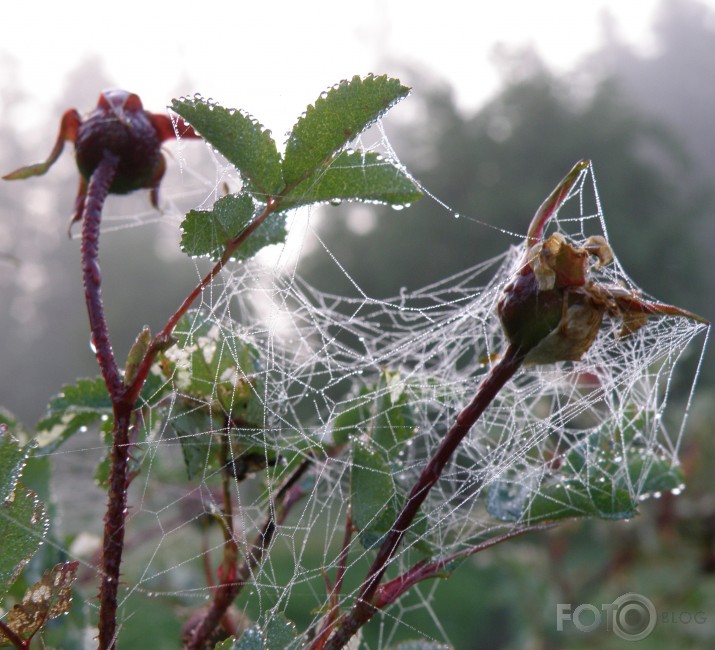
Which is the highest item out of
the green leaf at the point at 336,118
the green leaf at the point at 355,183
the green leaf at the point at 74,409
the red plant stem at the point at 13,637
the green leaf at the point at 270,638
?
the green leaf at the point at 336,118

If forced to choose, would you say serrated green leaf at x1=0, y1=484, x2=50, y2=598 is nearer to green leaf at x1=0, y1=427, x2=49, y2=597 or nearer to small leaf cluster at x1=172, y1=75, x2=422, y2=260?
green leaf at x1=0, y1=427, x2=49, y2=597

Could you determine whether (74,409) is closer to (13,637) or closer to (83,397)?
(83,397)

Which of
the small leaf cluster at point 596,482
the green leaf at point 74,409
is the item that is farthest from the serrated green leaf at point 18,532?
the small leaf cluster at point 596,482

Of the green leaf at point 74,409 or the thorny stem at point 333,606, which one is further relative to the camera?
the green leaf at point 74,409

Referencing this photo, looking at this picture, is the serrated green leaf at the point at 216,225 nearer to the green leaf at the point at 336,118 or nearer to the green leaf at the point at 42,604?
the green leaf at the point at 336,118

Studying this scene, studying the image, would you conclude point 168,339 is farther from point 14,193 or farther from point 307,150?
point 14,193

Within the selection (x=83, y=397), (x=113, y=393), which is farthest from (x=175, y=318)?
(x=83, y=397)
